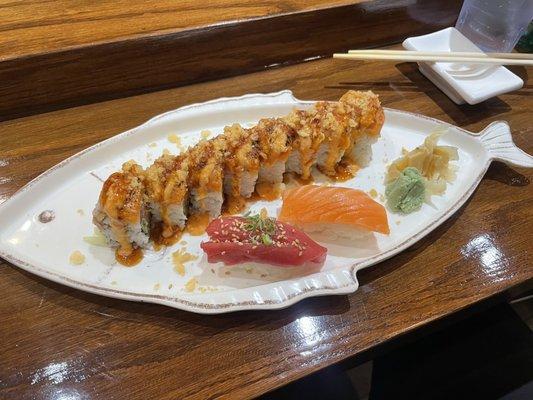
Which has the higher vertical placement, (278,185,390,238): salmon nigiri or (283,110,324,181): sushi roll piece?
(283,110,324,181): sushi roll piece

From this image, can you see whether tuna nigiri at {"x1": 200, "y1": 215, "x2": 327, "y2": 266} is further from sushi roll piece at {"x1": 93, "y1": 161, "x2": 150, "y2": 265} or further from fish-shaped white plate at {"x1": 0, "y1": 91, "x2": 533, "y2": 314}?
sushi roll piece at {"x1": 93, "y1": 161, "x2": 150, "y2": 265}

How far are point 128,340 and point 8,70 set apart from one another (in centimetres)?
136

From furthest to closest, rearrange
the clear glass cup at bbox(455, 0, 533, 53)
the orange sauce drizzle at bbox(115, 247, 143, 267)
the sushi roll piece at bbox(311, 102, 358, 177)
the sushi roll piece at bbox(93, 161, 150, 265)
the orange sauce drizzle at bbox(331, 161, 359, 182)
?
the clear glass cup at bbox(455, 0, 533, 53) < the orange sauce drizzle at bbox(331, 161, 359, 182) < the sushi roll piece at bbox(311, 102, 358, 177) < the orange sauce drizzle at bbox(115, 247, 143, 267) < the sushi roll piece at bbox(93, 161, 150, 265)

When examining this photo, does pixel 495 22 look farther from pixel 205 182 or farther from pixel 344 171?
pixel 205 182

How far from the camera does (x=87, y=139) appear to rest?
80.8 inches

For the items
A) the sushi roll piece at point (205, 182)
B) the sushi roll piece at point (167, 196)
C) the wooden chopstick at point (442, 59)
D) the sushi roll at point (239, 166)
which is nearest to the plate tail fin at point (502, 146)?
the wooden chopstick at point (442, 59)

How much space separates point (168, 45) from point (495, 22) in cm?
190

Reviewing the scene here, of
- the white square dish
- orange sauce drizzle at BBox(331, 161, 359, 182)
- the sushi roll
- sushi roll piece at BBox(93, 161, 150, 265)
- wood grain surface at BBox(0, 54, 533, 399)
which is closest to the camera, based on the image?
wood grain surface at BBox(0, 54, 533, 399)

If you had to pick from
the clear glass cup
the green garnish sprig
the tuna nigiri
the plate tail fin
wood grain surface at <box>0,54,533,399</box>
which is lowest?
wood grain surface at <box>0,54,533,399</box>

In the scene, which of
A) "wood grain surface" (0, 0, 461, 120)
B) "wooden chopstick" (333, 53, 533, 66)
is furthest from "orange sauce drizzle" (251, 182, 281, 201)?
"wooden chopstick" (333, 53, 533, 66)

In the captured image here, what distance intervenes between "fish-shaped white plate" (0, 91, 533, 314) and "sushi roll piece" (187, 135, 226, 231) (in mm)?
98

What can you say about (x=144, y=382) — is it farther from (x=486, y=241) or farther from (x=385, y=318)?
(x=486, y=241)

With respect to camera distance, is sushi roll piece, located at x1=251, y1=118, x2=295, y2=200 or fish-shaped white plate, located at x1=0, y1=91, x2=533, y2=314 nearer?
fish-shaped white plate, located at x1=0, y1=91, x2=533, y2=314

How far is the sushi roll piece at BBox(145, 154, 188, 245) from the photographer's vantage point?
64.0 inches
